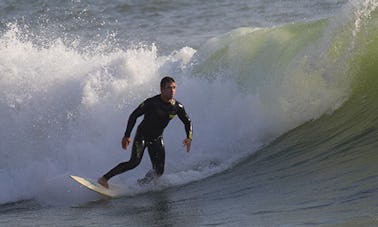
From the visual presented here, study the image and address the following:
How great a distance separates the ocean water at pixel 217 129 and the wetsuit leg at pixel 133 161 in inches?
10.3

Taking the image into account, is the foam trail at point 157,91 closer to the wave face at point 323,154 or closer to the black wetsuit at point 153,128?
the wave face at point 323,154

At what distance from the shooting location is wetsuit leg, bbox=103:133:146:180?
378 inches

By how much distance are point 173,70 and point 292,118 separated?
8.93ft

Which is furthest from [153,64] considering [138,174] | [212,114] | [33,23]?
[33,23]

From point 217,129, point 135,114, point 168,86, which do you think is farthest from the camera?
point 217,129

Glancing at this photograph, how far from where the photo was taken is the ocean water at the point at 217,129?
819 centimetres

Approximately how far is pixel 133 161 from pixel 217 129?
2.46 meters

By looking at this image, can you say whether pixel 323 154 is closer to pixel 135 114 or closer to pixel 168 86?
pixel 168 86

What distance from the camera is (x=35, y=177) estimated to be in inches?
432

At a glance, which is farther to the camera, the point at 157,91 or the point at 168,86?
the point at 157,91

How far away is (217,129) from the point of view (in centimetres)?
1180

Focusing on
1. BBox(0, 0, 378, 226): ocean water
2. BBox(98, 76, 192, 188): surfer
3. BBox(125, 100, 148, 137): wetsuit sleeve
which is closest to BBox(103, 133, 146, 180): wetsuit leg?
BBox(98, 76, 192, 188): surfer

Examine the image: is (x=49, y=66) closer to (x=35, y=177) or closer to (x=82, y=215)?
(x=35, y=177)

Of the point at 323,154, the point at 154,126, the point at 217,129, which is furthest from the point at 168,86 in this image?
the point at 217,129
